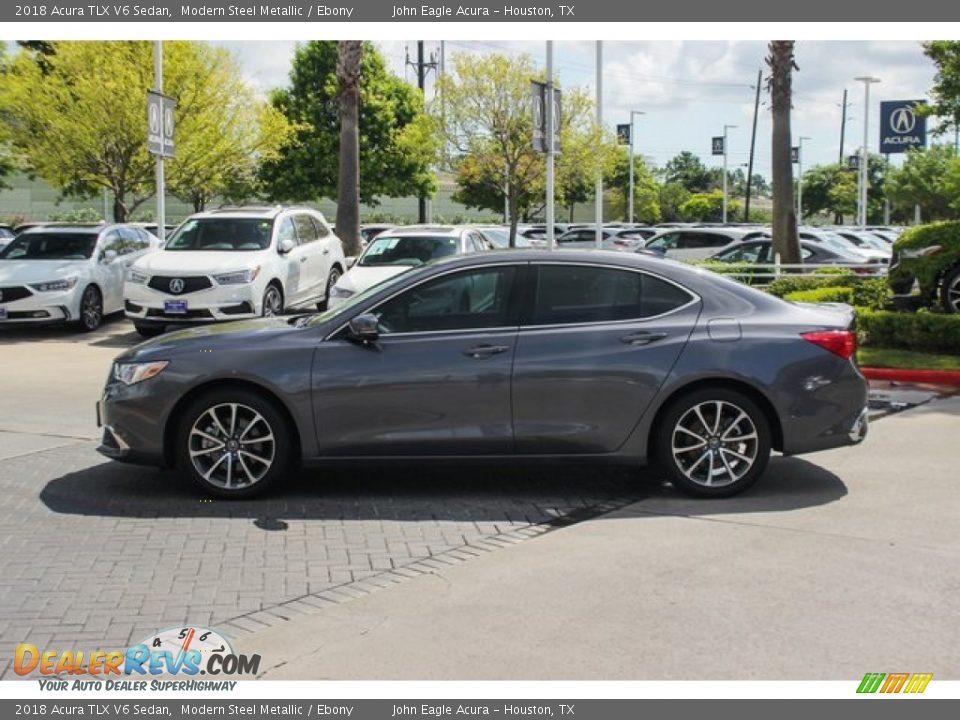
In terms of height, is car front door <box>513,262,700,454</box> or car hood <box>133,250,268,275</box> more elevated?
car hood <box>133,250,268,275</box>

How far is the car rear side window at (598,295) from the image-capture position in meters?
7.32

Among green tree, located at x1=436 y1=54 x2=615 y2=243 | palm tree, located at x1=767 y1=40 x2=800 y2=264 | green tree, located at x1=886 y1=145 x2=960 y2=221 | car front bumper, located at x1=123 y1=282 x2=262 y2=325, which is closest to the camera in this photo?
car front bumper, located at x1=123 y1=282 x2=262 y2=325

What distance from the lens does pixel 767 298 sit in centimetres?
752

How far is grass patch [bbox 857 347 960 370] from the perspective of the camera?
12773 millimetres

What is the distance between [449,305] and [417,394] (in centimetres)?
63

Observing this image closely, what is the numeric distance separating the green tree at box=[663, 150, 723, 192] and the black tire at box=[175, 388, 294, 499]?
342 feet

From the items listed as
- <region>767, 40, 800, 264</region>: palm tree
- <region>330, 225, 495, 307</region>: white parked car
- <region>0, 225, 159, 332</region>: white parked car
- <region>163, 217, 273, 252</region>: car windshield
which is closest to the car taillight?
<region>330, 225, 495, 307</region>: white parked car

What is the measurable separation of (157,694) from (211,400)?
3023mm

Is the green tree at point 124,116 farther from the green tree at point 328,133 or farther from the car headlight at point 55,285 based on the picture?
the green tree at point 328,133

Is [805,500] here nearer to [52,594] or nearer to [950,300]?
[52,594]

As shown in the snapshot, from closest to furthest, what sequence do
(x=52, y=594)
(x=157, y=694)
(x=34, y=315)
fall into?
(x=157, y=694)
(x=52, y=594)
(x=34, y=315)

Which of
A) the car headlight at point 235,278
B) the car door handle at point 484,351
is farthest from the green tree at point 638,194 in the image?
the car door handle at point 484,351

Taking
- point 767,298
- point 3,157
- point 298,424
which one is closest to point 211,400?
point 298,424

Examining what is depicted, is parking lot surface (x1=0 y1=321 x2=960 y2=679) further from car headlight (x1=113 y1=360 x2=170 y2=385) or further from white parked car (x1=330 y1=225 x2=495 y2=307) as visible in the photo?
white parked car (x1=330 y1=225 x2=495 y2=307)
